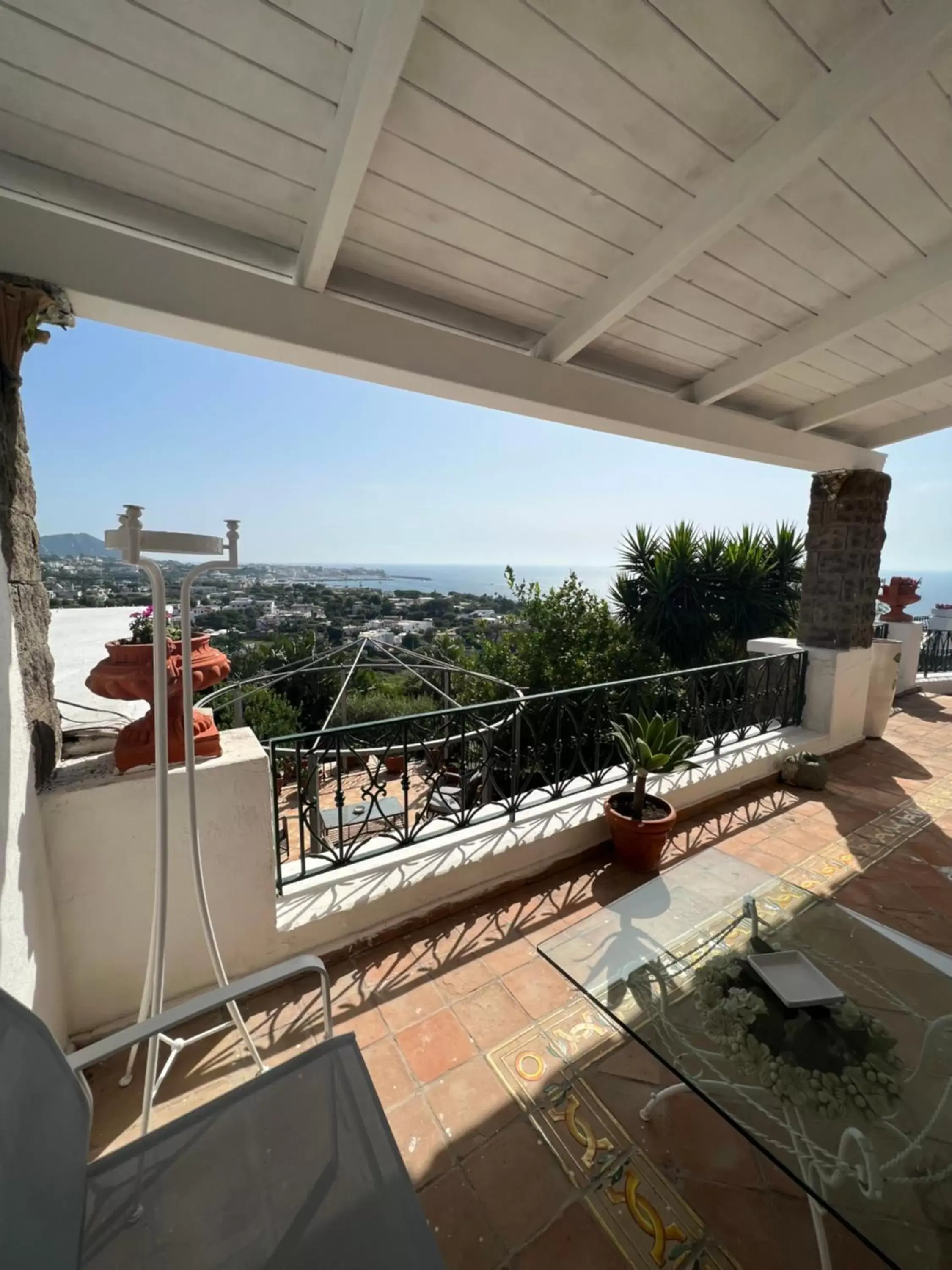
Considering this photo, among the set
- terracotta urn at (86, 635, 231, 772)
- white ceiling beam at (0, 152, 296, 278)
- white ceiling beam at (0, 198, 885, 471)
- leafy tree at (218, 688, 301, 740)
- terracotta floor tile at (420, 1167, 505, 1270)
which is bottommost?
leafy tree at (218, 688, 301, 740)

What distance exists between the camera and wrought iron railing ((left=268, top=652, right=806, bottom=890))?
7.14ft

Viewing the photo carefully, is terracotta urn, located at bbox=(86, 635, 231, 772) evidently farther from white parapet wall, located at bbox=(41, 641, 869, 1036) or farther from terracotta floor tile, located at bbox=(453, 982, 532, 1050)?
terracotta floor tile, located at bbox=(453, 982, 532, 1050)

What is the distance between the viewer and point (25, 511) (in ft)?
4.80

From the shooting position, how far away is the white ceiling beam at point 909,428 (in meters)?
3.50

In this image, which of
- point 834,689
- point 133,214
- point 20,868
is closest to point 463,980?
point 20,868

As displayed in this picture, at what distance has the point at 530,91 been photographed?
46.1 inches

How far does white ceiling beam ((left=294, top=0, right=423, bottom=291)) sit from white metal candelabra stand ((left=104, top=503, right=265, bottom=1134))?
92 centimetres

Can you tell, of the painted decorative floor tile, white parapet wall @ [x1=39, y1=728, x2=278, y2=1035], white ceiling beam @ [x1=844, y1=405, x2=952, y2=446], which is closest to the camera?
the painted decorative floor tile

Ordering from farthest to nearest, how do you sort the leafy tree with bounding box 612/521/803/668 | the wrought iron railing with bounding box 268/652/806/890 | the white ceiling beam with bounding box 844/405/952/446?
the leafy tree with bounding box 612/521/803/668
the white ceiling beam with bounding box 844/405/952/446
the wrought iron railing with bounding box 268/652/806/890

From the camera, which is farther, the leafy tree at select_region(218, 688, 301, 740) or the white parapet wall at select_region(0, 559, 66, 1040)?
the leafy tree at select_region(218, 688, 301, 740)

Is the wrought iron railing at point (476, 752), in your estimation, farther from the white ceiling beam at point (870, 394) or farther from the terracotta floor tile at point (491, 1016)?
the white ceiling beam at point (870, 394)

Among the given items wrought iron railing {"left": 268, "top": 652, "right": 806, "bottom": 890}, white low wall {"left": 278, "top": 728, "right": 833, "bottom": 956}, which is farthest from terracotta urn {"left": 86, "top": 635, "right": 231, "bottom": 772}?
white low wall {"left": 278, "top": 728, "right": 833, "bottom": 956}

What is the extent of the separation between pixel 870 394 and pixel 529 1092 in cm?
388

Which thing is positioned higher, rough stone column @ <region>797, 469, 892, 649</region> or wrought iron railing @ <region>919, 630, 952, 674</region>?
rough stone column @ <region>797, 469, 892, 649</region>
